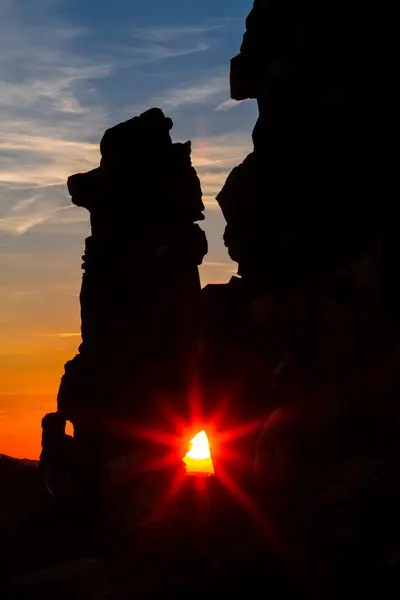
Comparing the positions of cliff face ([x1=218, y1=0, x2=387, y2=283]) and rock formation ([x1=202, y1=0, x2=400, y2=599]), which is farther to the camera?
cliff face ([x1=218, y1=0, x2=387, y2=283])

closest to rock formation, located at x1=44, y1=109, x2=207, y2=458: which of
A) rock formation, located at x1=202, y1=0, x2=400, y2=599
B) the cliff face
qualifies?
rock formation, located at x1=202, y1=0, x2=400, y2=599

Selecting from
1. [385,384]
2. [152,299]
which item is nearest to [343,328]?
[385,384]

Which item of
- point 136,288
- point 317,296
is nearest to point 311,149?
point 317,296

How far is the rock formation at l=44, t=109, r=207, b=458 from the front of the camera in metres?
65.9

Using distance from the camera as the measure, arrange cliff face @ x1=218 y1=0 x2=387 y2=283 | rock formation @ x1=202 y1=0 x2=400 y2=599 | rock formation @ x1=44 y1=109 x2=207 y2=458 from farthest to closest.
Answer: rock formation @ x1=44 y1=109 x2=207 y2=458 < cliff face @ x1=218 y1=0 x2=387 y2=283 < rock formation @ x1=202 y1=0 x2=400 y2=599

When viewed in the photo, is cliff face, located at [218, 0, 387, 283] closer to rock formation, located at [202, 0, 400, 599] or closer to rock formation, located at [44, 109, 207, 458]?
rock formation, located at [202, 0, 400, 599]

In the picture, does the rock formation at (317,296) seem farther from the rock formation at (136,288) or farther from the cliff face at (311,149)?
the rock formation at (136,288)

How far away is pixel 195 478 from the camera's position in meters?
58.4

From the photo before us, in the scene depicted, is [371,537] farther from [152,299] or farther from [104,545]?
[152,299]

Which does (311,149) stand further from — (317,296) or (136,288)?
(136,288)

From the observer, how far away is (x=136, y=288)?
219 feet

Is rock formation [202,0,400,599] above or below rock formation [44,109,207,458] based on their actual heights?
below

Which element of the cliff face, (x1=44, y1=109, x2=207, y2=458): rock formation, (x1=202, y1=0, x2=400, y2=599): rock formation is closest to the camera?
(x1=202, y1=0, x2=400, y2=599): rock formation

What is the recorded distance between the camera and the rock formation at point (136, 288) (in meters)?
65.9
